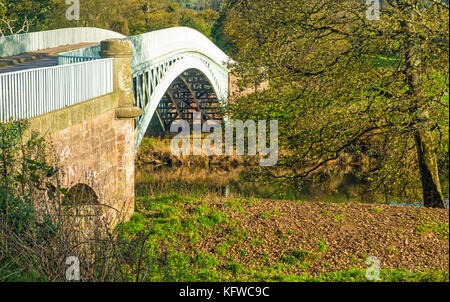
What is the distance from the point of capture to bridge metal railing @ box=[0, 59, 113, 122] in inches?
336

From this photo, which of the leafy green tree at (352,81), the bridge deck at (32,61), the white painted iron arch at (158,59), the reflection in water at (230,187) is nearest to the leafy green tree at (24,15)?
the white painted iron arch at (158,59)

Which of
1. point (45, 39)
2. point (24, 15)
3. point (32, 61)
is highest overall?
point (24, 15)

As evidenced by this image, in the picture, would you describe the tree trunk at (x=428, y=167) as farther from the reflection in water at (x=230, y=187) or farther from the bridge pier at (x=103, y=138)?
the bridge pier at (x=103, y=138)

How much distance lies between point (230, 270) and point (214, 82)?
2221 cm

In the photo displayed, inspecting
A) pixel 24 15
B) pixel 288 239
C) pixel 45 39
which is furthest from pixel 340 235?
pixel 24 15

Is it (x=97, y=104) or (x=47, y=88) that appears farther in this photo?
(x=97, y=104)

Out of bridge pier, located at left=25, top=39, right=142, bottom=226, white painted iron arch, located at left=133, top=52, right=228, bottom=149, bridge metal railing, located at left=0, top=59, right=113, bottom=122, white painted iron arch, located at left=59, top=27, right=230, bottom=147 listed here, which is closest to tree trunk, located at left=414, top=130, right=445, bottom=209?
white painted iron arch, located at left=59, top=27, right=230, bottom=147

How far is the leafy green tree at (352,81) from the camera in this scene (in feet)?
36.2

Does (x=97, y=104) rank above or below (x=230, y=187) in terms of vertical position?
above

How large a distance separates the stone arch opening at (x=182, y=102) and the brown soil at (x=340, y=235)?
20.1 m

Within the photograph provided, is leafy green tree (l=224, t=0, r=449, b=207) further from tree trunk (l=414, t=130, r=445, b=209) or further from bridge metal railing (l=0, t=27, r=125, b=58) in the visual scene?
bridge metal railing (l=0, t=27, r=125, b=58)

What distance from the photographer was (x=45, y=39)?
27094 mm

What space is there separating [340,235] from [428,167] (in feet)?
7.55

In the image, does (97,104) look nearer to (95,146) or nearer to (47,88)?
(95,146)
